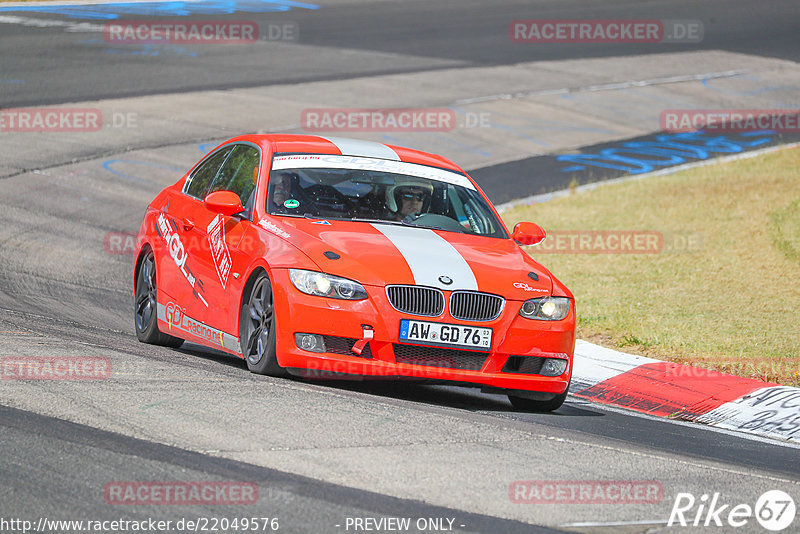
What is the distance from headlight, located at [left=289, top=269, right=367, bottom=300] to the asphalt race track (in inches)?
22.4

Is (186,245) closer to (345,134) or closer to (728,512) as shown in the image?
(728,512)

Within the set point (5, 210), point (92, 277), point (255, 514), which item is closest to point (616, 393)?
point (255, 514)

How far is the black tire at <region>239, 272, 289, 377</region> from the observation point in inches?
300

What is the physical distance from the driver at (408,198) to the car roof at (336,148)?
0.39 metres

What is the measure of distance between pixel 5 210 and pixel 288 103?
30.0 feet

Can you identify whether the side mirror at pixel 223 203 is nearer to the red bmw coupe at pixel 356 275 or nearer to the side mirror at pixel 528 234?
the red bmw coupe at pixel 356 275

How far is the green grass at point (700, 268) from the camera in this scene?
10523mm

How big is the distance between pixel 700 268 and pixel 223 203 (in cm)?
713

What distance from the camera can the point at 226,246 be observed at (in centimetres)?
844

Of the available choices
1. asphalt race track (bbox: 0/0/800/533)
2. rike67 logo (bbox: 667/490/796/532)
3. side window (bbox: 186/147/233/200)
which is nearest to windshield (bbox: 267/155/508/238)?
side window (bbox: 186/147/233/200)

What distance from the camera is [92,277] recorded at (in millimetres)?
12484

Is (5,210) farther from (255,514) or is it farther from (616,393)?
(255,514)

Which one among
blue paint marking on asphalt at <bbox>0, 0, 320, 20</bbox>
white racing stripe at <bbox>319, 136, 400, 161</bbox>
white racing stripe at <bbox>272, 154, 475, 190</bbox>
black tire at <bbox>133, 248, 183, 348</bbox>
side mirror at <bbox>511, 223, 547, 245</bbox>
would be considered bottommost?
black tire at <bbox>133, 248, 183, 348</bbox>

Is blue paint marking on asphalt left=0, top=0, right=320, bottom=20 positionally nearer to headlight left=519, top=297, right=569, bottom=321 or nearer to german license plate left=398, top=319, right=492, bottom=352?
headlight left=519, top=297, right=569, bottom=321
